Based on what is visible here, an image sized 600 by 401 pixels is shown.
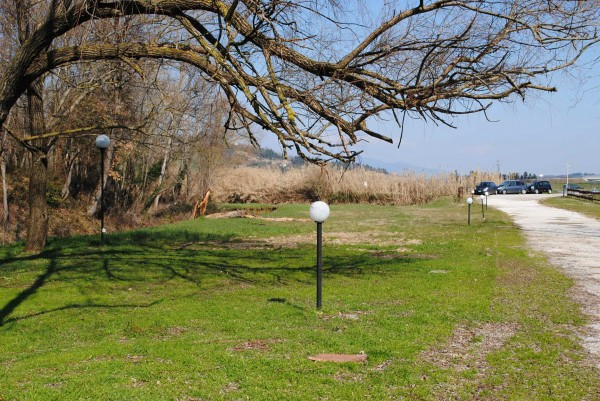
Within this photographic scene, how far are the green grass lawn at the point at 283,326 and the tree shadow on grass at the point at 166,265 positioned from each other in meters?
0.05

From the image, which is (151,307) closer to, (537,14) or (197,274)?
(197,274)

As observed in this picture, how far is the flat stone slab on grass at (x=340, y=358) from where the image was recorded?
18.2ft

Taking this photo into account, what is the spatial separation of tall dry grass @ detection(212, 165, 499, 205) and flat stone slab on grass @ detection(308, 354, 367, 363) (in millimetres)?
34289

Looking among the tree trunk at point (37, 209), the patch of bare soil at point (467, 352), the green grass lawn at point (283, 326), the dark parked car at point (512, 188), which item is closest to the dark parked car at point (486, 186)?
the dark parked car at point (512, 188)

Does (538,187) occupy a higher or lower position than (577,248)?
higher

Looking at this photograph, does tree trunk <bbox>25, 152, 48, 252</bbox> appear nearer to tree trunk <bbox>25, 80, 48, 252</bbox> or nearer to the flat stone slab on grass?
tree trunk <bbox>25, 80, 48, 252</bbox>

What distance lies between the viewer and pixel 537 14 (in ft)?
25.8

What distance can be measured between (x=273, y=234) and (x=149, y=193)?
14.0m

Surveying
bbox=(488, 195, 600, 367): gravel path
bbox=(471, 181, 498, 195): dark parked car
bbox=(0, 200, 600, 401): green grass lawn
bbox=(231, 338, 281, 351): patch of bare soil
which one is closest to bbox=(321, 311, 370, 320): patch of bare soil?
bbox=(0, 200, 600, 401): green grass lawn

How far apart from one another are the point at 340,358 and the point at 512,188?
5389cm

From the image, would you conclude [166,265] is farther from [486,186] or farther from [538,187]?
[538,187]

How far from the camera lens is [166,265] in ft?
40.9

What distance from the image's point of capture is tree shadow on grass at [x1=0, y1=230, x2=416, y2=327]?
10.4 m

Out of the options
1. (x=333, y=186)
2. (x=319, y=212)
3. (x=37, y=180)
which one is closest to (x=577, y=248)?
(x=319, y=212)
